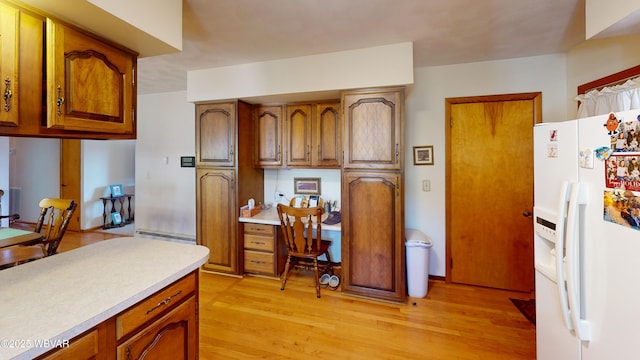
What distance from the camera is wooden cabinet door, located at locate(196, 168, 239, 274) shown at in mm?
2984

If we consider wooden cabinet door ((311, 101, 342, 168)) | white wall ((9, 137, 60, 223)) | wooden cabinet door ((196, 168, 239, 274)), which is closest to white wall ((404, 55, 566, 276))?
wooden cabinet door ((311, 101, 342, 168))

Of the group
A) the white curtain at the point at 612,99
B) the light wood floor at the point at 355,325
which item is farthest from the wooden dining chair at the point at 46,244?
the white curtain at the point at 612,99

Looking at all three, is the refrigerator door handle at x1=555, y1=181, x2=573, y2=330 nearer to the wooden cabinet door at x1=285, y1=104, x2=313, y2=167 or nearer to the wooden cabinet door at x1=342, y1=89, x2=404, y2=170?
the wooden cabinet door at x1=342, y1=89, x2=404, y2=170

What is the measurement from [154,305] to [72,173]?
18.0 feet

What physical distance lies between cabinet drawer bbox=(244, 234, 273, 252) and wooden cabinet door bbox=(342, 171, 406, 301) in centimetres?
90

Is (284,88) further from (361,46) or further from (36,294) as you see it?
(36,294)

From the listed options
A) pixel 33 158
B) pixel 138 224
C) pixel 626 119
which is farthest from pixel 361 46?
pixel 33 158

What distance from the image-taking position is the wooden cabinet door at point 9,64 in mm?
1021

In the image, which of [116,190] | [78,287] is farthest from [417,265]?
[116,190]

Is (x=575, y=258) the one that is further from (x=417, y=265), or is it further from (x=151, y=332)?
(x=151, y=332)

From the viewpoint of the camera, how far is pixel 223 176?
2992mm

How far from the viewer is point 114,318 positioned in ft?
3.08

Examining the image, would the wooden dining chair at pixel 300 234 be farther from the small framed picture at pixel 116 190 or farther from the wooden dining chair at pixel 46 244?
the small framed picture at pixel 116 190

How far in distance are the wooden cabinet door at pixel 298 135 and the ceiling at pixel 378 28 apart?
2.01ft
